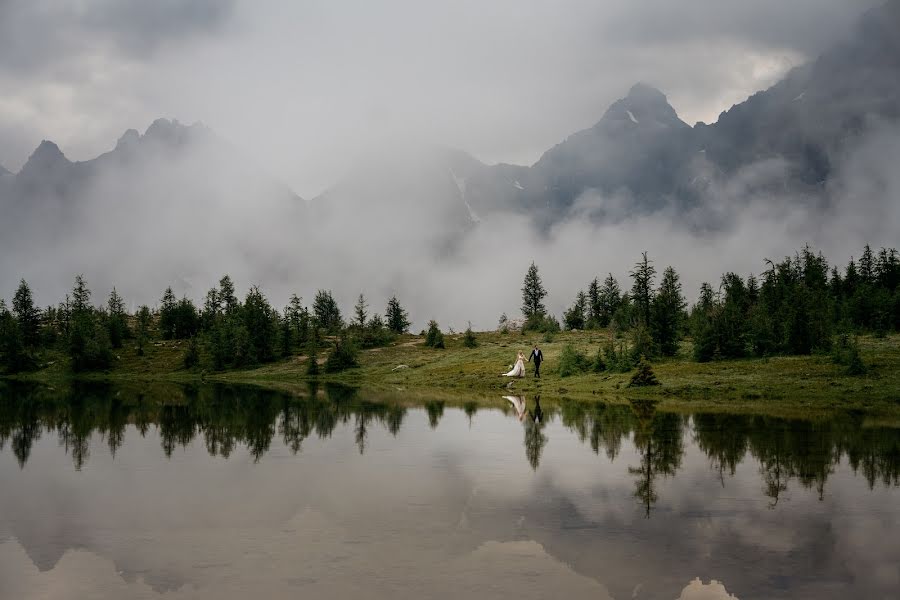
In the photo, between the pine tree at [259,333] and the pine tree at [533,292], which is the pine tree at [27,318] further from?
the pine tree at [533,292]

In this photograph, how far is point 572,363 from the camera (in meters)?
73.1

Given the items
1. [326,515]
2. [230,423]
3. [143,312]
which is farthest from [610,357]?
[143,312]

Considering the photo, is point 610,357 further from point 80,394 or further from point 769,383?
point 80,394

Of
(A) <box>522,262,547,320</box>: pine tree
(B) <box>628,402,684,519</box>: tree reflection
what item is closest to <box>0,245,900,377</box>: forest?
(A) <box>522,262,547,320</box>: pine tree

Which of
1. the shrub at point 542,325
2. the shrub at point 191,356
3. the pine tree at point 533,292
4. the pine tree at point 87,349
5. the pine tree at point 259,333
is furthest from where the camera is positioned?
the pine tree at point 533,292

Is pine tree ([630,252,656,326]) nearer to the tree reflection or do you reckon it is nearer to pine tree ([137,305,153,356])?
the tree reflection

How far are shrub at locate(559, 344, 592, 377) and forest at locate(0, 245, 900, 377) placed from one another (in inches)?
4.6

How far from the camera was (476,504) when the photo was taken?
68.6 ft

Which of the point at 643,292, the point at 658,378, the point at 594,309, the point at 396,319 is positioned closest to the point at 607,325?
the point at 594,309

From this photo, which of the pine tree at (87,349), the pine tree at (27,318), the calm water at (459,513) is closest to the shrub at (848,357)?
the calm water at (459,513)

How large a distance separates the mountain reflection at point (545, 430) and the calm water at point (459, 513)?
0.86 ft

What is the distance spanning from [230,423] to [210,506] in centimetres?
2402

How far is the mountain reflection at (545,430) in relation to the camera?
2667 cm

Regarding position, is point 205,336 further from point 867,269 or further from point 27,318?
point 867,269
